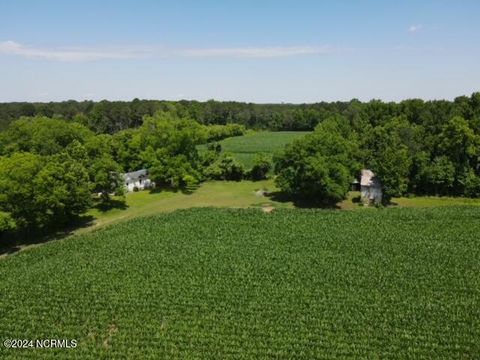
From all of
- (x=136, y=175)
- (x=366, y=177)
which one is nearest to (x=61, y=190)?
(x=136, y=175)

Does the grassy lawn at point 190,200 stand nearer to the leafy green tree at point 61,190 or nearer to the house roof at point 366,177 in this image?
the leafy green tree at point 61,190

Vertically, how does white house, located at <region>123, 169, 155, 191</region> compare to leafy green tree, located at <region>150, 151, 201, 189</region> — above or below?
below

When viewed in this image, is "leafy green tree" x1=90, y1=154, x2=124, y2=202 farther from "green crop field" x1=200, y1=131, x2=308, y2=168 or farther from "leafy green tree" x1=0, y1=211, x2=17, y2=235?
"green crop field" x1=200, y1=131, x2=308, y2=168

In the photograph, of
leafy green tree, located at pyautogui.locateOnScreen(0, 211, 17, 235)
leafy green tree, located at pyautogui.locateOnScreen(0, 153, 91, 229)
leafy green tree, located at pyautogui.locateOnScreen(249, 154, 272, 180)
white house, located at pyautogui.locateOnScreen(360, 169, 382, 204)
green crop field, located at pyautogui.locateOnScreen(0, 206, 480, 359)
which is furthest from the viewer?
leafy green tree, located at pyautogui.locateOnScreen(249, 154, 272, 180)

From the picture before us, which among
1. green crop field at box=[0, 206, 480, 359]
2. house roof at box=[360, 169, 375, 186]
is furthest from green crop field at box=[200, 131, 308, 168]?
green crop field at box=[0, 206, 480, 359]

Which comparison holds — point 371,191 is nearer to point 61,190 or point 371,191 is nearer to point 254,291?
point 254,291

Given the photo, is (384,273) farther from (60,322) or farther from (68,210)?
(68,210)
